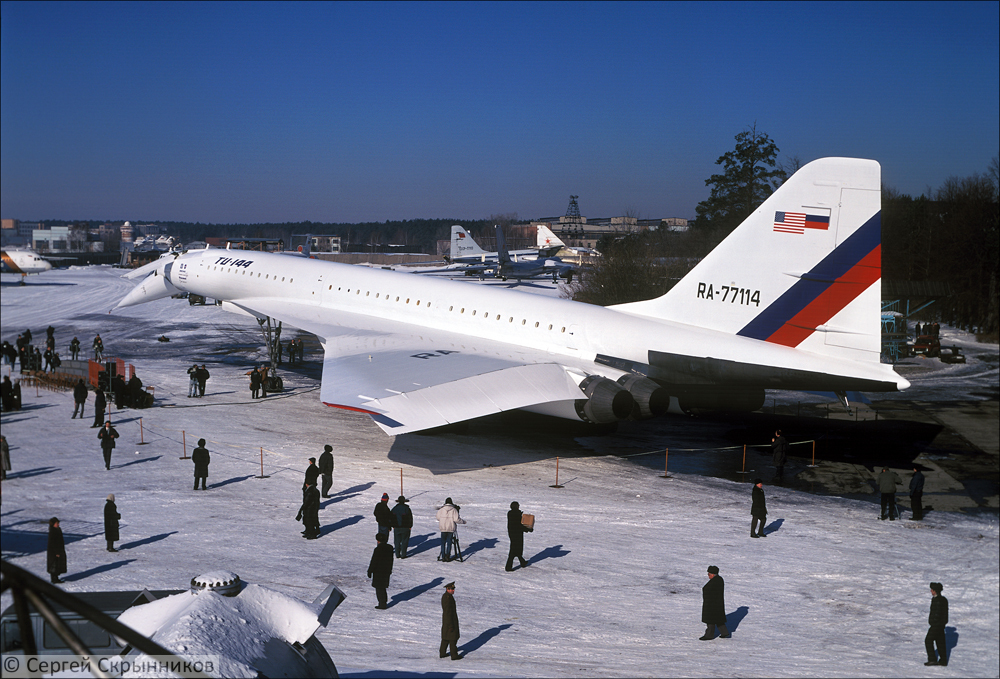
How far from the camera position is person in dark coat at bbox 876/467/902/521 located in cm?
1578

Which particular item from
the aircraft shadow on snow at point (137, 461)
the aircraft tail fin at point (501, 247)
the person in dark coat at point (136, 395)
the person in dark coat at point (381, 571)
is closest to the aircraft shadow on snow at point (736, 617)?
the person in dark coat at point (381, 571)

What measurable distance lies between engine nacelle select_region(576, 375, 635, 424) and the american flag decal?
5.55 meters

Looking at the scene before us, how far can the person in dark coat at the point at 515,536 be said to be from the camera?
1319 centimetres

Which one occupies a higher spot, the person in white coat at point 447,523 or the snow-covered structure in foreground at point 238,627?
the snow-covered structure in foreground at point 238,627

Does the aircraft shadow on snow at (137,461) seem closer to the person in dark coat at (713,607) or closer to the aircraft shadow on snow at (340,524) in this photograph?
the aircraft shadow on snow at (340,524)

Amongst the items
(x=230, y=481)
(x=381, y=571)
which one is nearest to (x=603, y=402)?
(x=381, y=571)

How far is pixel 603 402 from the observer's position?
1925cm

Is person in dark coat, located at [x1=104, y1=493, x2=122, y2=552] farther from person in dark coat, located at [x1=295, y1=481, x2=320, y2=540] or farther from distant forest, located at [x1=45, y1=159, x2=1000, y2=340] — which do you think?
distant forest, located at [x1=45, y1=159, x2=1000, y2=340]

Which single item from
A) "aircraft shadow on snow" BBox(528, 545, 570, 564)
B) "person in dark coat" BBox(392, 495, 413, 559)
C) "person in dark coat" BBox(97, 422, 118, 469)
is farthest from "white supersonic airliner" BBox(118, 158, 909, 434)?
"person in dark coat" BBox(97, 422, 118, 469)

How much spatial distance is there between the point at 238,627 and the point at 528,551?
937 centimetres

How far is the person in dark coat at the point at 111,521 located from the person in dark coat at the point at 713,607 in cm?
1007

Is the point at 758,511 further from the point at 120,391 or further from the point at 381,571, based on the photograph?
the point at 120,391

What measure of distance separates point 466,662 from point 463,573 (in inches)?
122

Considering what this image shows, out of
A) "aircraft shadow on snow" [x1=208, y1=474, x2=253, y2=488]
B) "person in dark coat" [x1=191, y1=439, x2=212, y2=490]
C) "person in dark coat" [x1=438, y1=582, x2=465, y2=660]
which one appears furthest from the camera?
"aircraft shadow on snow" [x1=208, y1=474, x2=253, y2=488]
